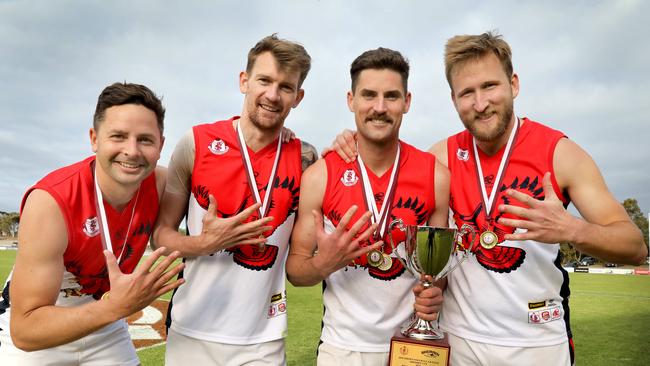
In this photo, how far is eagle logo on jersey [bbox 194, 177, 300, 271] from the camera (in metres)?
3.01

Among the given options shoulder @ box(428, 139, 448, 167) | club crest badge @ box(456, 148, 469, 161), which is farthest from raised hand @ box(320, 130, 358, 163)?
club crest badge @ box(456, 148, 469, 161)

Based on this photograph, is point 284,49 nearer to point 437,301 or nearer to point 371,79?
point 371,79

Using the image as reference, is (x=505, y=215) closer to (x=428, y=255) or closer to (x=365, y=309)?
(x=428, y=255)

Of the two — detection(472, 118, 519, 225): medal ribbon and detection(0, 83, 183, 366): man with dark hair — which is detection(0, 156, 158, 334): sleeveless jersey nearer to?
detection(0, 83, 183, 366): man with dark hair

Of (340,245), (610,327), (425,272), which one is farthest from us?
(610,327)

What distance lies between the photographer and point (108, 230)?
9.29 ft

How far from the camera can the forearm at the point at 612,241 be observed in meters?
2.33

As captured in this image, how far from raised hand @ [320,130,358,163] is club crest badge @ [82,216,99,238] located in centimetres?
151

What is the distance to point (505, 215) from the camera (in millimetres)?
2820

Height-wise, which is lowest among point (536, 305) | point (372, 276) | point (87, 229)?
point (536, 305)

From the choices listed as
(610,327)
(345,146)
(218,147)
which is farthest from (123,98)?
(610,327)

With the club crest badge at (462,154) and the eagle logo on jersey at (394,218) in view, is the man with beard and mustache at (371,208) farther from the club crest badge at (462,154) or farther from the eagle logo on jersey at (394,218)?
the club crest badge at (462,154)

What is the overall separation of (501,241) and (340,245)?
101cm

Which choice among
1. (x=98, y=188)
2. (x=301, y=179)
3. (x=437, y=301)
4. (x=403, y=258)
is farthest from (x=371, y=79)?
(x=98, y=188)
